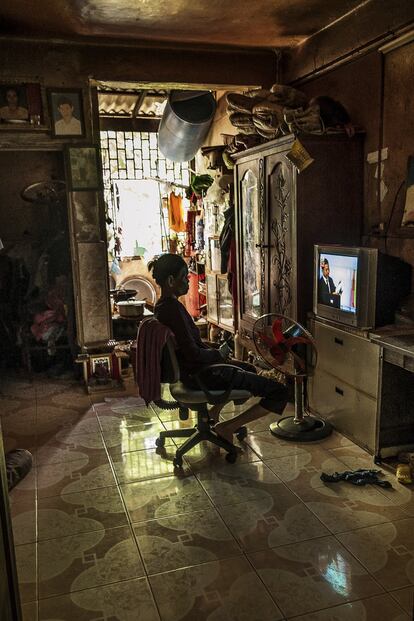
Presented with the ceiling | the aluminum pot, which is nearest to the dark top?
the ceiling

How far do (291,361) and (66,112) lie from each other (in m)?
3.08

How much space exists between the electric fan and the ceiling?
94.8 inches

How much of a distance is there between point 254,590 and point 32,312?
14.4 ft

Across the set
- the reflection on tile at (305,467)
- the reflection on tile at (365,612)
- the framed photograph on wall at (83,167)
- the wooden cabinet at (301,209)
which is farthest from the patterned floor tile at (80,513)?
the framed photograph on wall at (83,167)

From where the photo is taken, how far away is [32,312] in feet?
19.6

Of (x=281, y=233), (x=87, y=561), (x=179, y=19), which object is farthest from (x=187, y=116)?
(x=87, y=561)

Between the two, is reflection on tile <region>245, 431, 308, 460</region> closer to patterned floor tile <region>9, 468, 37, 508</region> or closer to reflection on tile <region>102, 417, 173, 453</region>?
reflection on tile <region>102, 417, 173, 453</region>

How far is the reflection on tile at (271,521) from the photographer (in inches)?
106

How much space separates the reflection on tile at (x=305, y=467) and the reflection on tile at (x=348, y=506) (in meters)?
0.09

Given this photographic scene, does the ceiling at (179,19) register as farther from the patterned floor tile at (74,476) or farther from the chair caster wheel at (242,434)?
the patterned floor tile at (74,476)

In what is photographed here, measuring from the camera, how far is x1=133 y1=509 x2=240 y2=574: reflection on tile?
254 cm

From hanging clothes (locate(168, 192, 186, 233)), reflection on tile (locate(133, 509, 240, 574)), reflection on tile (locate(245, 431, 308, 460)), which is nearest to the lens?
reflection on tile (locate(133, 509, 240, 574))

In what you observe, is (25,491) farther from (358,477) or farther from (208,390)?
(358,477)

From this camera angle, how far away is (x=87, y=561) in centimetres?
256
